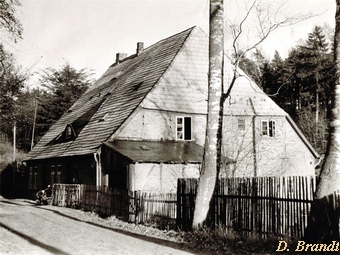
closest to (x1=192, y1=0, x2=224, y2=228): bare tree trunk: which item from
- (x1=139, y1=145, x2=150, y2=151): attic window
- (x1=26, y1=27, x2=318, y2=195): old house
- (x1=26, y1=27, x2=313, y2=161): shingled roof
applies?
(x1=26, y1=27, x2=318, y2=195): old house

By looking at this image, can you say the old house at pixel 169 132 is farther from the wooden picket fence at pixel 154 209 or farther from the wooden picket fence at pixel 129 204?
the wooden picket fence at pixel 154 209

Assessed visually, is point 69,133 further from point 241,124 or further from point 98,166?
point 241,124

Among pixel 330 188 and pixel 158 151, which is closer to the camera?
pixel 330 188

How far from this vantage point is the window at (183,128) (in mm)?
22578

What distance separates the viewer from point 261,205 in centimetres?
1023

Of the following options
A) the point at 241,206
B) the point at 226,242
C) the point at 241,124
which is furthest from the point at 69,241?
the point at 241,124

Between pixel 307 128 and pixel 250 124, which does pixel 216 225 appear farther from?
pixel 307 128

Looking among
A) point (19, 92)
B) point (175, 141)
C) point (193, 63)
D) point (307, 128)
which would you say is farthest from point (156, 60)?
point (307, 128)

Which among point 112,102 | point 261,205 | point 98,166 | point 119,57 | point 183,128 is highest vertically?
point 119,57

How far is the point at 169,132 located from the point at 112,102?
5.15 m

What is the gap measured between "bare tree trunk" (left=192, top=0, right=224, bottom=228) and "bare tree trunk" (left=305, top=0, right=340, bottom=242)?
Answer: 3.30m

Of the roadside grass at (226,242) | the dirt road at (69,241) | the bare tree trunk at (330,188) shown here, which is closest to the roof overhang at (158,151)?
the dirt road at (69,241)

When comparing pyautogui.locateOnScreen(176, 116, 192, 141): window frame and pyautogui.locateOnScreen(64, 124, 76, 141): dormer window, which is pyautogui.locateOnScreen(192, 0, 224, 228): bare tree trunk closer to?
pyautogui.locateOnScreen(176, 116, 192, 141): window frame

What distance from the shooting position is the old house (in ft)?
64.4
